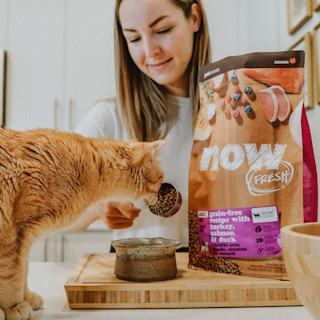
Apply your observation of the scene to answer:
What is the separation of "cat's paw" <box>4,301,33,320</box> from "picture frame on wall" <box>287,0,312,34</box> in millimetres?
1398

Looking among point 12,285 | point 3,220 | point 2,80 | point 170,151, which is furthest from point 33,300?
point 2,80

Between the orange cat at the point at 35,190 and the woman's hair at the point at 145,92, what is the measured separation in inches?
21.0

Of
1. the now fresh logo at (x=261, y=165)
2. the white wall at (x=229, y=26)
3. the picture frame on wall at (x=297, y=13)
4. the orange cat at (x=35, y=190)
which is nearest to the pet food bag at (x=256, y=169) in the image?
the now fresh logo at (x=261, y=165)

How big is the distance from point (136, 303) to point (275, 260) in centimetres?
28

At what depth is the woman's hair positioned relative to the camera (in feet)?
4.08

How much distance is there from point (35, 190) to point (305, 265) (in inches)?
16.8

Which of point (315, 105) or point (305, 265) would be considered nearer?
point (305, 265)

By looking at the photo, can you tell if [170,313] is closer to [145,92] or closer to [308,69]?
[145,92]

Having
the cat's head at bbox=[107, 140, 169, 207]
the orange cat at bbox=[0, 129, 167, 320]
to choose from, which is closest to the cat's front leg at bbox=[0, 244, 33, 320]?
the orange cat at bbox=[0, 129, 167, 320]

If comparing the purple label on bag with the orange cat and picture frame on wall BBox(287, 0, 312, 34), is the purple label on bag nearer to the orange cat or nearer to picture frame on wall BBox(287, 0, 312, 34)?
the orange cat

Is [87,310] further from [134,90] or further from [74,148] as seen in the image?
[134,90]

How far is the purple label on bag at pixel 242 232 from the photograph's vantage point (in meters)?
0.69

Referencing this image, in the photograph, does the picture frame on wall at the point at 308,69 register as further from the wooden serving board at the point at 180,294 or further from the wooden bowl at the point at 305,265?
the wooden bowl at the point at 305,265

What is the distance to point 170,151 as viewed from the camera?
126 centimetres
